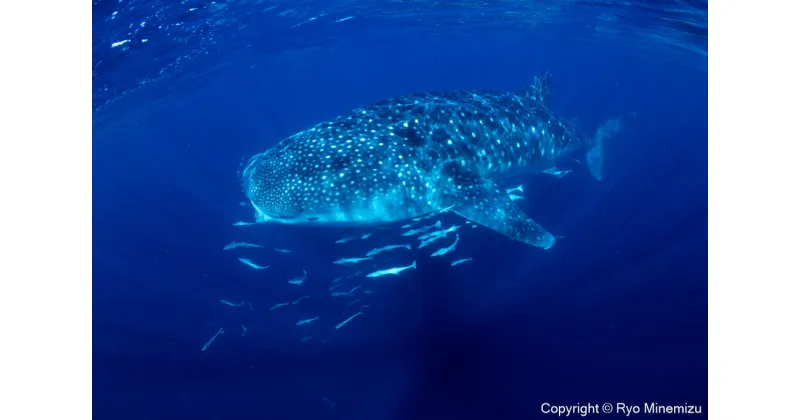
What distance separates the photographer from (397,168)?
216 inches

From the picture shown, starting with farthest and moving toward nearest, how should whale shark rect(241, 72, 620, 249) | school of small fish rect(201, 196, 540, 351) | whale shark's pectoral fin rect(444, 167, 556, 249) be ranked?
school of small fish rect(201, 196, 540, 351)
whale shark's pectoral fin rect(444, 167, 556, 249)
whale shark rect(241, 72, 620, 249)

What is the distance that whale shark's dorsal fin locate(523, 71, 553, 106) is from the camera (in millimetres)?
8766

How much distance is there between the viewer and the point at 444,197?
5.77m

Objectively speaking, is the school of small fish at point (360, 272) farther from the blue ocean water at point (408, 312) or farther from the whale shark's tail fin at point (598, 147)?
the whale shark's tail fin at point (598, 147)

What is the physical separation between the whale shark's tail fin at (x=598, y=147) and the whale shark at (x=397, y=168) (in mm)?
4252

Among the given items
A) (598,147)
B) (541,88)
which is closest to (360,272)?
(541,88)

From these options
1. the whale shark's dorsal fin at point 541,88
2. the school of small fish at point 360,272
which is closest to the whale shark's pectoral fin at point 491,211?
the school of small fish at point 360,272

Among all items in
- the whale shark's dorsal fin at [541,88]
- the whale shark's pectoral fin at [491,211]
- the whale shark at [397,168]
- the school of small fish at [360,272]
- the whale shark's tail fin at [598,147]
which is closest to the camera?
the whale shark at [397,168]

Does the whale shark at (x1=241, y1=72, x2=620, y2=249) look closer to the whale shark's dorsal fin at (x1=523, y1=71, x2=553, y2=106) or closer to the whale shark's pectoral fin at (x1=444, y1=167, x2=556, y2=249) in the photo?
the whale shark's pectoral fin at (x1=444, y1=167, x2=556, y2=249)

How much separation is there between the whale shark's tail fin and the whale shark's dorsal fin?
2.01 m

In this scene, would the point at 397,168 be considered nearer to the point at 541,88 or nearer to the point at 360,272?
the point at 360,272

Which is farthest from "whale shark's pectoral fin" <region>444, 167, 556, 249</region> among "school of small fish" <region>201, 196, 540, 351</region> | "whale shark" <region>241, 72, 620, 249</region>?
"school of small fish" <region>201, 196, 540, 351</region>

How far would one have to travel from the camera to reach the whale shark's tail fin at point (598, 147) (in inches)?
408
